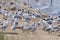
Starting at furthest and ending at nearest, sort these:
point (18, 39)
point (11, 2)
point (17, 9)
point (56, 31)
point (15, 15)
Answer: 1. point (11, 2)
2. point (17, 9)
3. point (15, 15)
4. point (56, 31)
5. point (18, 39)

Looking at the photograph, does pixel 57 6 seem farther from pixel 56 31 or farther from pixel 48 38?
pixel 48 38

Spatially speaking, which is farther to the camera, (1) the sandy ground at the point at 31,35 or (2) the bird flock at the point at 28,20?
(2) the bird flock at the point at 28,20

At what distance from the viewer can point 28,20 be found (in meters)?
5.80

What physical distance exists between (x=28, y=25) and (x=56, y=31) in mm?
548

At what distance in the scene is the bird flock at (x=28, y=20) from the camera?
5.33m

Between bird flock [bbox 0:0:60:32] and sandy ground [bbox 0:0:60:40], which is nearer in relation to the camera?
sandy ground [bbox 0:0:60:40]

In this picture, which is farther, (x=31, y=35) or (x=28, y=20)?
(x=28, y=20)

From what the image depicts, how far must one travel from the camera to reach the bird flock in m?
5.33

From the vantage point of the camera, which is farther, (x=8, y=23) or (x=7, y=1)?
(x=7, y=1)

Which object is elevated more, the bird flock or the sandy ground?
the bird flock

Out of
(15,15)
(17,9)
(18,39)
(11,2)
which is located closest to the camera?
(18,39)

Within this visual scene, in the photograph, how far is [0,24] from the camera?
18.3ft

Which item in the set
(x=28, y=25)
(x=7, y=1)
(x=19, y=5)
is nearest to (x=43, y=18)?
(x=28, y=25)

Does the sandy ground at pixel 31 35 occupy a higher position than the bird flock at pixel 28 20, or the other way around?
the bird flock at pixel 28 20
